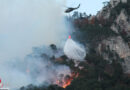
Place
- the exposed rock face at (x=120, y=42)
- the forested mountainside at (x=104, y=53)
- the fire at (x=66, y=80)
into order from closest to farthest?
the forested mountainside at (x=104, y=53), the fire at (x=66, y=80), the exposed rock face at (x=120, y=42)

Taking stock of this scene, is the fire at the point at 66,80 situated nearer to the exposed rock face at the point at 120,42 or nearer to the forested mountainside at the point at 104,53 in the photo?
the forested mountainside at the point at 104,53

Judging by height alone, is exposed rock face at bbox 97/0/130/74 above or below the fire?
above

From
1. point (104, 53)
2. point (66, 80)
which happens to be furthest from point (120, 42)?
point (66, 80)

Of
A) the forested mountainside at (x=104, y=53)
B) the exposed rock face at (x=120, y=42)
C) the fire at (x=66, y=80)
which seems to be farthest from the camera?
the exposed rock face at (x=120, y=42)

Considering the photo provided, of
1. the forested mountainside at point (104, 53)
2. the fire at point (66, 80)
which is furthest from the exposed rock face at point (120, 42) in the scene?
the fire at point (66, 80)

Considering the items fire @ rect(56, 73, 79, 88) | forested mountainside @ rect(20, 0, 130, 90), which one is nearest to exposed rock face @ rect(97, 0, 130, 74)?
forested mountainside @ rect(20, 0, 130, 90)

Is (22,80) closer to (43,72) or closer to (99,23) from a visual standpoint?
(43,72)

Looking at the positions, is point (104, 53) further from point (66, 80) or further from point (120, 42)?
point (66, 80)

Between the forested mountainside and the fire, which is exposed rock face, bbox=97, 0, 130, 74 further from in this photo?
the fire
